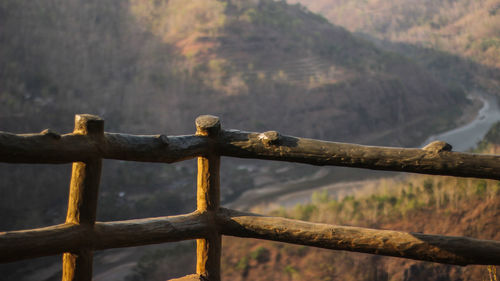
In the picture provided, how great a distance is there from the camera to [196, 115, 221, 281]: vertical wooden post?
8.48ft

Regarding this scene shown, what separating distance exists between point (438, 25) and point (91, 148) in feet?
94.6

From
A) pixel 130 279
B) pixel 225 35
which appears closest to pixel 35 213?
pixel 130 279

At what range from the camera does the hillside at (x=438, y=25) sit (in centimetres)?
1847

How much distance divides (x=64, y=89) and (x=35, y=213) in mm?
8087

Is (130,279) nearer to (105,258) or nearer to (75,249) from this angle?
(105,258)

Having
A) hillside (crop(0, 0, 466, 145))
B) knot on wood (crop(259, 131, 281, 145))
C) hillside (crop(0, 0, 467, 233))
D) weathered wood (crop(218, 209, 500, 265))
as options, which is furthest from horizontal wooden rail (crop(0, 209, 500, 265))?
hillside (crop(0, 0, 466, 145))

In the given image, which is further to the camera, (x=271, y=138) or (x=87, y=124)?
(x=271, y=138)

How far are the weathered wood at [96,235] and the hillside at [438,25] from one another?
17514mm

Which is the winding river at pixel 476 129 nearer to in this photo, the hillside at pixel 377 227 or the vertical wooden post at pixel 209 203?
the hillside at pixel 377 227

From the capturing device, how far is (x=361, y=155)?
2.44 metres

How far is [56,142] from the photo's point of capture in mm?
2008

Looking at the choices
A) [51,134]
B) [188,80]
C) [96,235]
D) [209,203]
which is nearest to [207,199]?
[209,203]

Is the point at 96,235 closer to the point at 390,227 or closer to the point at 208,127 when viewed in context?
the point at 208,127

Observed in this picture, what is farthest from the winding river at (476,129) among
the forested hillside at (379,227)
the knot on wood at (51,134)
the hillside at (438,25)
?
the knot on wood at (51,134)
